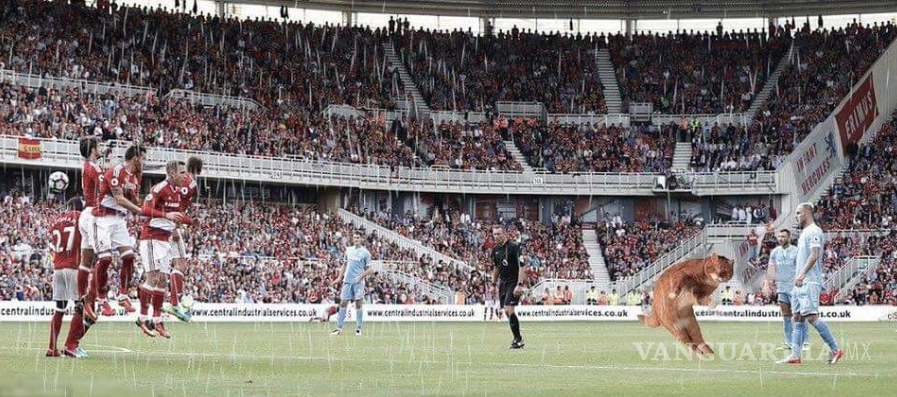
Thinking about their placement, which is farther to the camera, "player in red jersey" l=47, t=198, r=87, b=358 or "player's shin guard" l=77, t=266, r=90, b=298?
"player in red jersey" l=47, t=198, r=87, b=358

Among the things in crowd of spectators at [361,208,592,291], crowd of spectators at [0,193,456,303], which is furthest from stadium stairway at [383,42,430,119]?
crowd of spectators at [0,193,456,303]

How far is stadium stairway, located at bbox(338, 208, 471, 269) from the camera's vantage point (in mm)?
57806

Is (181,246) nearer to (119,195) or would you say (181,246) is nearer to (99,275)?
(99,275)

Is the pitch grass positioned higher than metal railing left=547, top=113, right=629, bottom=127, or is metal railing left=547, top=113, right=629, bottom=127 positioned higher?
metal railing left=547, top=113, right=629, bottom=127

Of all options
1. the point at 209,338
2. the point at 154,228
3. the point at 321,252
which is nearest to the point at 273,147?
the point at 321,252

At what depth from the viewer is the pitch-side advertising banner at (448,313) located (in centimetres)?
4027

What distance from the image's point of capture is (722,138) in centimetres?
6744

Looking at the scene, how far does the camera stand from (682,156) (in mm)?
67875

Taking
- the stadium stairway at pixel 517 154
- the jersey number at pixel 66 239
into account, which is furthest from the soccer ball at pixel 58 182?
the stadium stairway at pixel 517 154

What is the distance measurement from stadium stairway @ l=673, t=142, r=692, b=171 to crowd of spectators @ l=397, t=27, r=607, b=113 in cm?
441

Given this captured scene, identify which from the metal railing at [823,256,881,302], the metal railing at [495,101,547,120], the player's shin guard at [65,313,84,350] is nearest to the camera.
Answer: the player's shin guard at [65,313,84,350]

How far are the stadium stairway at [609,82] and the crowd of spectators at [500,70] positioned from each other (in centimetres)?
32

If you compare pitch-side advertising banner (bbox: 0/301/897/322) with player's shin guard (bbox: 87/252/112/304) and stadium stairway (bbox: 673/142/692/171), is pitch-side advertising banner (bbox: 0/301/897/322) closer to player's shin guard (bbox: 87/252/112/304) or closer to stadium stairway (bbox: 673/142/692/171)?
stadium stairway (bbox: 673/142/692/171)

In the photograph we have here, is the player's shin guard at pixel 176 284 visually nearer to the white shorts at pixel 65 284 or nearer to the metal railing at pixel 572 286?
the white shorts at pixel 65 284
